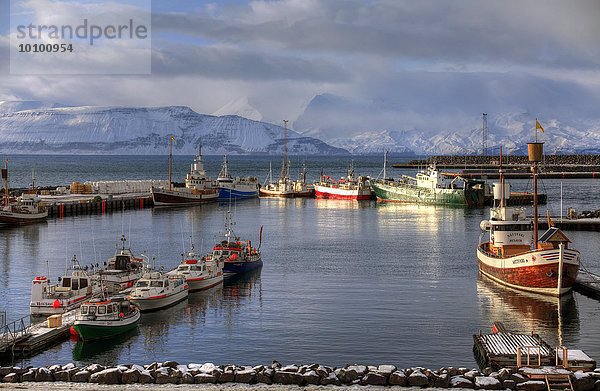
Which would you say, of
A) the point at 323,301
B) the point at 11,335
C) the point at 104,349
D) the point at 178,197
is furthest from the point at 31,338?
the point at 178,197

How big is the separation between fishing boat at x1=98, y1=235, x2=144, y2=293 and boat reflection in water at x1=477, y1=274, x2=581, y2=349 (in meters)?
18.2

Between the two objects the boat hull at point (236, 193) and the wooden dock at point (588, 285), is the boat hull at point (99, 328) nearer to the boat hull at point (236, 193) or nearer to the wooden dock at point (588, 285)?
the wooden dock at point (588, 285)

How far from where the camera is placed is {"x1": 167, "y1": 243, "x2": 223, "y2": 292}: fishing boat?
158 feet

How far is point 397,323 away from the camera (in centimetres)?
3997

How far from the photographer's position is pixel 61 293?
136 ft

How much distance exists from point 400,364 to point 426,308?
11003 millimetres

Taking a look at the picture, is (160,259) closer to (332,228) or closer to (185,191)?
(332,228)

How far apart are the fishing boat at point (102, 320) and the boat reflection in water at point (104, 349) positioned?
265 mm

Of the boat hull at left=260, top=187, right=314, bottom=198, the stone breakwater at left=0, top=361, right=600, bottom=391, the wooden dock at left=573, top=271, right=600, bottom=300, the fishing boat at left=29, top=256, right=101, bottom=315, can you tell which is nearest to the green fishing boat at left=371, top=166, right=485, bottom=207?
the boat hull at left=260, top=187, right=314, bottom=198

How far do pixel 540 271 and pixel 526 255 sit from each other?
112 cm

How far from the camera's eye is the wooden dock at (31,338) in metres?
33.1

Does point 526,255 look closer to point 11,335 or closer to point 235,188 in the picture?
point 11,335

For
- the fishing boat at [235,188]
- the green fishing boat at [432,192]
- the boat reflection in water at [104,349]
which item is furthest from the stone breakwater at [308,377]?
the fishing boat at [235,188]

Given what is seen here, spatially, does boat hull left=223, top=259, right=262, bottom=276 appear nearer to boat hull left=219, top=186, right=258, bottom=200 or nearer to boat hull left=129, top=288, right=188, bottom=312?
boat hull left=129, top=288, right=188, bottom=312
